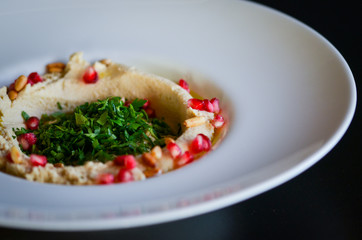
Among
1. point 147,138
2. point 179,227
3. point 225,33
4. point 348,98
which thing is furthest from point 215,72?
point 179,227

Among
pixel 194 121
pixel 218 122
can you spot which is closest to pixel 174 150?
pixel 194 121

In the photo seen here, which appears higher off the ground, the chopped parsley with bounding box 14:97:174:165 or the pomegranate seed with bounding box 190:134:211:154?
the pomegranate seed with bounding box 190:134:211:154

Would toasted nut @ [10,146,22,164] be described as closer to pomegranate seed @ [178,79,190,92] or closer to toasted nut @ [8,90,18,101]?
toasted nut @ [8,90,18,101]

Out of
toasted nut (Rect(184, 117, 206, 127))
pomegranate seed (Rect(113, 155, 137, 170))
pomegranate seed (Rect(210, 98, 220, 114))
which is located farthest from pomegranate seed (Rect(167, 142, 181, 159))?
pomegranate seed (Rect(210, 98, 220, 114))

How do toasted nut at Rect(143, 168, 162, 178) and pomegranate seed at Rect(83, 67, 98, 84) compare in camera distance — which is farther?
pomegranate seed at Rect(83, 67, 98, 84)

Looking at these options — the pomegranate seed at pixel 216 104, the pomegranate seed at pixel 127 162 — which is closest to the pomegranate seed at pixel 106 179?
the pomegranate seed at pixel 127 162

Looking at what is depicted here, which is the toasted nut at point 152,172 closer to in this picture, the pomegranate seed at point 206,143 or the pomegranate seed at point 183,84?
the pomegranate seed at point 206,143
